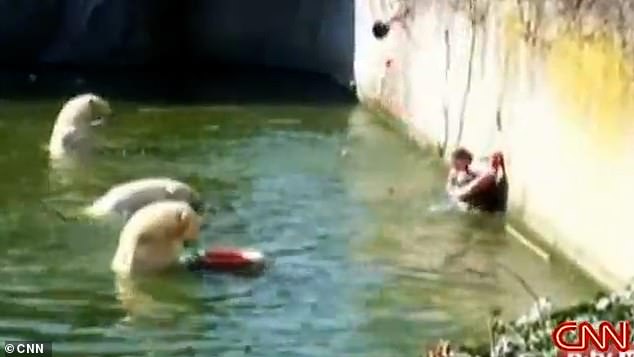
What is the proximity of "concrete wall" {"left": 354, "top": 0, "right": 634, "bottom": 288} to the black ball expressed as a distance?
64 centimetres

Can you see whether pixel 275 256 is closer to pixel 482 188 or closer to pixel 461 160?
pixel 482 188

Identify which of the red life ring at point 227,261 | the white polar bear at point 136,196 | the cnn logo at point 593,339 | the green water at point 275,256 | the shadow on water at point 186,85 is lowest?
the shadow on water at point 186,85

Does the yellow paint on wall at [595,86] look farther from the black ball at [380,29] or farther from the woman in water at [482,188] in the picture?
the black ball at [380,29]

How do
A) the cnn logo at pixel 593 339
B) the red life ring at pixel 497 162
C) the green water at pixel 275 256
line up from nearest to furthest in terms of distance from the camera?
1. the cnn logo at pixel 593 339
2. the green water at pixel 275 256
3. the red life ring at pixel 497 162

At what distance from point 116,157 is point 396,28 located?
9.34 feet

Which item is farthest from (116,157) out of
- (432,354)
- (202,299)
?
(432,354)

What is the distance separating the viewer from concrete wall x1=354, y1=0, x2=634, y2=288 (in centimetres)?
743

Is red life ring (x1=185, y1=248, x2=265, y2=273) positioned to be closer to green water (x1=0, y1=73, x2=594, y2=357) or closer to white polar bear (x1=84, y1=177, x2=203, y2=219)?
green water (x1=0, y1=73, x2=594, y2=357)

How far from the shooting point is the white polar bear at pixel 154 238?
7352mm

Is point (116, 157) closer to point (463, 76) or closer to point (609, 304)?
point (463, 76)

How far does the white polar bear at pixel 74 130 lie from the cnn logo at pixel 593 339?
621cm

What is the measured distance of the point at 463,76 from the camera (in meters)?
10.4

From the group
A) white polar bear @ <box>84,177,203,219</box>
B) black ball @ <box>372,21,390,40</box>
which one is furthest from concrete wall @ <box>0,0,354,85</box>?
white polar bear @ <box>84,177,203,219</box>

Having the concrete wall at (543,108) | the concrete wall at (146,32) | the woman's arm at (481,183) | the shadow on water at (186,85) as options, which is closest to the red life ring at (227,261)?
the concrete wall at (543,108)
